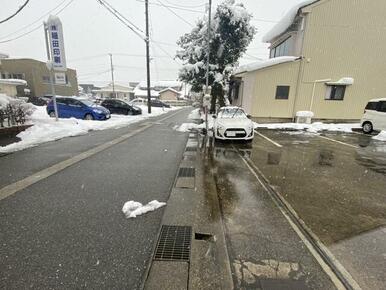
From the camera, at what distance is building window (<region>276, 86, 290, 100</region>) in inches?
585

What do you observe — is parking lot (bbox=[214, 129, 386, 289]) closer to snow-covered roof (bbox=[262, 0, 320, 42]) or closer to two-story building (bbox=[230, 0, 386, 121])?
two-story building (bbox=[230, 0, 386, 121])

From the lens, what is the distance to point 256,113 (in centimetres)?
1515

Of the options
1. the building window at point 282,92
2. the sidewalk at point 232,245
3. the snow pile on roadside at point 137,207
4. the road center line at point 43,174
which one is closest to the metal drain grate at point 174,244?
the sidewalk at point 232,245

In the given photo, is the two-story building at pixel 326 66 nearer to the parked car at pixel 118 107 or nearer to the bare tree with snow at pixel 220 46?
the bare tree with snow at pixel 220 46

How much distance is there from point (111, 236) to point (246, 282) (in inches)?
67.7

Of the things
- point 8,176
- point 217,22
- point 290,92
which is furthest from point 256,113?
point 8,176

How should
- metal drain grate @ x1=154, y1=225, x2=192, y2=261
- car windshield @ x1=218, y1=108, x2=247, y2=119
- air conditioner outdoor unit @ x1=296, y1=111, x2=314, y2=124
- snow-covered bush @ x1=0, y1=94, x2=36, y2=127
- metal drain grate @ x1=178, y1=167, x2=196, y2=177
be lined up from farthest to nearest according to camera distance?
Answer: air conditioner outdoor unit @ x1=296, y1=111, x2=314, y2=124 → car windshield @ x1=218, y1=108, x2=247, y2=119 → snow-covered bush @ x1=0, y1=94, x2=36, y2=127 → metal drain grate @ x1=178, y1=167, x2=196, y2=177 → metal drain grate @ x1=154, y1=225, x2=192, y2=261

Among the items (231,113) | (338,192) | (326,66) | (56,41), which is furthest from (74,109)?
(326,66)

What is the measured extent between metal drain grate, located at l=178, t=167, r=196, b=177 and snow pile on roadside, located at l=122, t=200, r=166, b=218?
60.8 inches

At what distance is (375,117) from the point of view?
12203mm

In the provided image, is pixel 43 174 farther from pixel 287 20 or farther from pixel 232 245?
pixel 287 20

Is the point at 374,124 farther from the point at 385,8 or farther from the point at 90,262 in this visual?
the point at 90,262

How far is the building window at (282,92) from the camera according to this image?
48.8 feet

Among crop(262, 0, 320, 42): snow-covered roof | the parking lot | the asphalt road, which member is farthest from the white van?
the asphalt road
